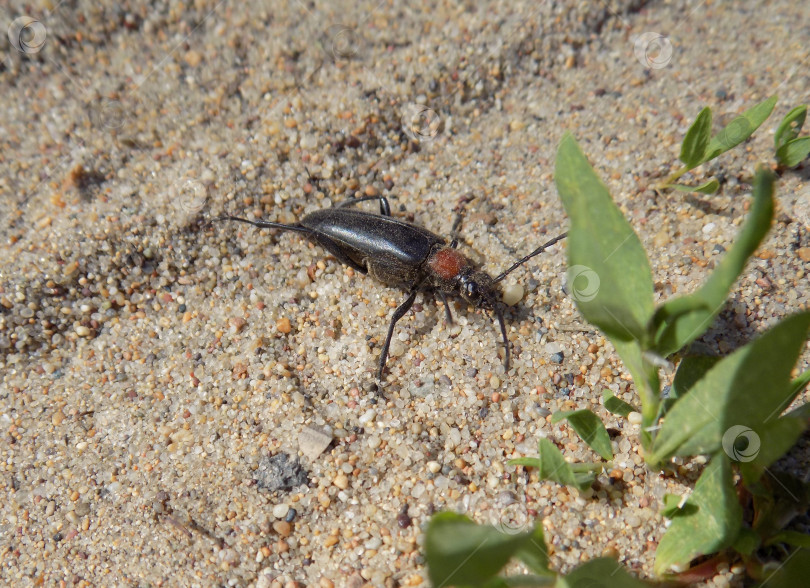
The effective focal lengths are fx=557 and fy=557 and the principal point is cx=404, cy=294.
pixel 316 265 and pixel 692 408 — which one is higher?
pixel 316 265

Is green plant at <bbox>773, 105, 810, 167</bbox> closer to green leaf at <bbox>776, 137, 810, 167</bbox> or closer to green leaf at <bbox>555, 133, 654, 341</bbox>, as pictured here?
green leaf at <bbox>776, 137, 810, 167</bbox>

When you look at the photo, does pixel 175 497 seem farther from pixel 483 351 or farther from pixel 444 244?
pixel 444 244

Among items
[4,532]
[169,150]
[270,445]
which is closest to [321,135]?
[169,150]

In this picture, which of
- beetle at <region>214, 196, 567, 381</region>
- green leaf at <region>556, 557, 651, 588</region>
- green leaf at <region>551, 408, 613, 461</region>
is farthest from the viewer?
beetle at <region>214, 196, 567, 381</region>

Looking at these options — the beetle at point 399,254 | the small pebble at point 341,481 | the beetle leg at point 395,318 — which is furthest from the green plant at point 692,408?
the beetle at point 399,254

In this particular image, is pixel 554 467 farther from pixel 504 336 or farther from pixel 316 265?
pixel 316 265

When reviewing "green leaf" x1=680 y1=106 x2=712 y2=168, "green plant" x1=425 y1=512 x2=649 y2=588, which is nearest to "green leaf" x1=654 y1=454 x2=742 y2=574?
"green plant" x1=425 y1=512 x2=649 y2=588

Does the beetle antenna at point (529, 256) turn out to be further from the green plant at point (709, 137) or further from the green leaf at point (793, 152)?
the green leaf at point (793, 152)

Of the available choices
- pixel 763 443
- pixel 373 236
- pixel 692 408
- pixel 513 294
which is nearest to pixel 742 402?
pixel 692 408
